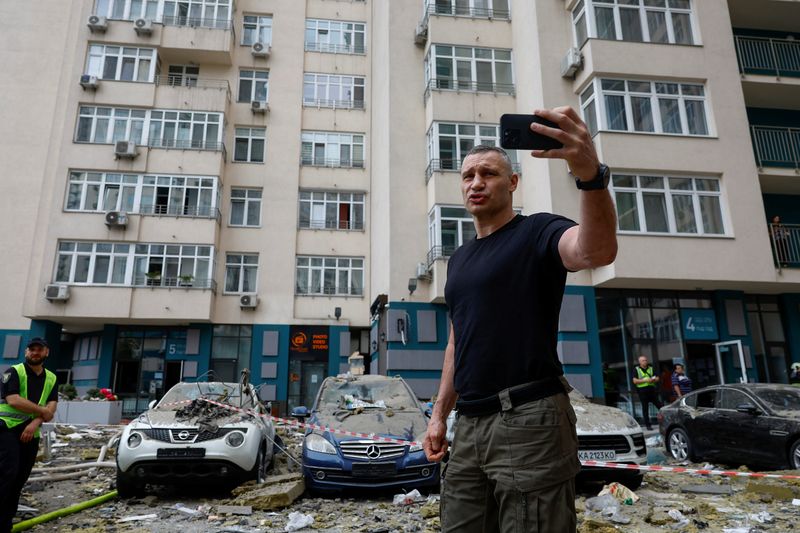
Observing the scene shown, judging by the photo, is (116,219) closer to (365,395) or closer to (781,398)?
(365,395)

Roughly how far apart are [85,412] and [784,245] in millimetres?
22792

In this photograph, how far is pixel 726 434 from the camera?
10.1m

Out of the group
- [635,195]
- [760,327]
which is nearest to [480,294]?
[635,195]

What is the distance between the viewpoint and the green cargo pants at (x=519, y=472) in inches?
80.2

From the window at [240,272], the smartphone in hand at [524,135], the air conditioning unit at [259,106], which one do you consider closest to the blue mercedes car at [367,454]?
the smartphone in hand at [524,135]

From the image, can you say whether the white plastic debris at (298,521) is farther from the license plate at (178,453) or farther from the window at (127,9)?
the window at (127,9)

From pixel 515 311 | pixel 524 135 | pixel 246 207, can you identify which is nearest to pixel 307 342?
pixel 246 207

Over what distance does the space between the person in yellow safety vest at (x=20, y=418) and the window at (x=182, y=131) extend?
20836mm

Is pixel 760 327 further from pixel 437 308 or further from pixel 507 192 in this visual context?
pixel 507 192

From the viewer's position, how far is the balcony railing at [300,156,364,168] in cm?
2744

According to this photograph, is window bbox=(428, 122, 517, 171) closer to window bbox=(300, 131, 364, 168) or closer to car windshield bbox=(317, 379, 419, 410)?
window bbox=(300, 131, 364, 168)

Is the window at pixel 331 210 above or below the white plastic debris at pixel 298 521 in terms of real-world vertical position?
above

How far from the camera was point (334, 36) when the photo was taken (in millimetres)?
29422

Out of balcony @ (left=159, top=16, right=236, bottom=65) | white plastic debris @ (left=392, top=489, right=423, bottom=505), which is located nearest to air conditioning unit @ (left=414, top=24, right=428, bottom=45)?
balcony @ (left=159, top=16, right=236, bottom=65)
